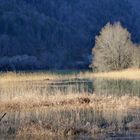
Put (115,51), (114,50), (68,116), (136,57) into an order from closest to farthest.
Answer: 1. (68,116)
2. (136,57)
3. (115,51)
4. (114,50)

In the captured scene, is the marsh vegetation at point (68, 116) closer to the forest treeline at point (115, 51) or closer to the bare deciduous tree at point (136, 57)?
the bare deciduous tree at point (136, 57)

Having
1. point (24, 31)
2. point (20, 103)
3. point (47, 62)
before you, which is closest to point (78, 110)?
point (20, 103)

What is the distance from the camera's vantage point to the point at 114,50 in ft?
239

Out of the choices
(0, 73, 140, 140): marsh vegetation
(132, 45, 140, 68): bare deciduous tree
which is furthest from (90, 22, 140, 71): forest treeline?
(0, 73, 140, 140): marsh vegetation

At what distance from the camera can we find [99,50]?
7394 centimetres

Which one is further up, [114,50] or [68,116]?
[114,50]

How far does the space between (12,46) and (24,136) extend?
520 ft

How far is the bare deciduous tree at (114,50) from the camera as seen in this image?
72.2m

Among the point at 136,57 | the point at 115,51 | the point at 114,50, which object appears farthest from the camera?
the point at 114,50

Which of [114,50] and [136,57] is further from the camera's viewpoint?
[114,50]

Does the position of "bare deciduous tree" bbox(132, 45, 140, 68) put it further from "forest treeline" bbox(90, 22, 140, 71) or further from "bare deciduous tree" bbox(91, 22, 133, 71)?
"bare deciduous tree" bbox(91, 22, 133, 71)

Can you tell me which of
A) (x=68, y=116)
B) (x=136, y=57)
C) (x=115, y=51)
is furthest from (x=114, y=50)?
(x=68, y=116)

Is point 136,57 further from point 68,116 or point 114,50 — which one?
point 68,116

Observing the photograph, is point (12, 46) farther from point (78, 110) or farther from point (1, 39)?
point (78, 110)
